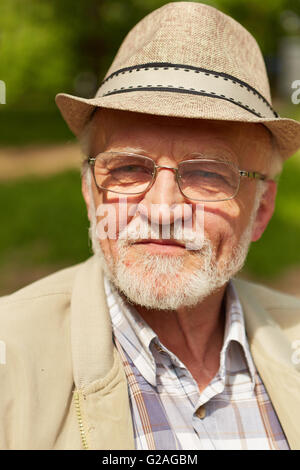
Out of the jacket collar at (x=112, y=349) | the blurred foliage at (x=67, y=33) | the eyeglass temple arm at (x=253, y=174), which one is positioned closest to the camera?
the jacket collar at (x=112, y=349)

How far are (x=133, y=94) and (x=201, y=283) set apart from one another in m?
0.78

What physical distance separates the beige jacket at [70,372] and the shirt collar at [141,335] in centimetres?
7

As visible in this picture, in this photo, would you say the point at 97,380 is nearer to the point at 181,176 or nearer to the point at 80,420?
the point at 80,420

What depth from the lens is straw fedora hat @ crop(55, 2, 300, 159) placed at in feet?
6.67

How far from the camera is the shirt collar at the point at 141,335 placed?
205 cm

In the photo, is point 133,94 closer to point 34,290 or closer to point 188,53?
point 188,53

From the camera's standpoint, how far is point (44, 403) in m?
1.78

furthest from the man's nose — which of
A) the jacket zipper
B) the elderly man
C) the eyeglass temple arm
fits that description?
the jacket zipper

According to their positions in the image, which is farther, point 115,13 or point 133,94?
point 115,13

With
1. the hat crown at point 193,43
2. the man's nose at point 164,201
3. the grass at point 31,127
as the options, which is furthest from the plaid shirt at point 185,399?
the grass at point 31,127

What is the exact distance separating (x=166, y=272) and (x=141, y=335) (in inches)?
10.9

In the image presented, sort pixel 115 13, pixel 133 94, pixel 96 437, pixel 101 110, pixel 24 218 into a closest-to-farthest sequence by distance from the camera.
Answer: pixel 96 437 < pixel 133 94 < pixel 101 110 < pixel 24 218 < pixel 115 13

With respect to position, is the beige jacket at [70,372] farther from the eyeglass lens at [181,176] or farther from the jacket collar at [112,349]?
the eyeglass lens at [181,176]
